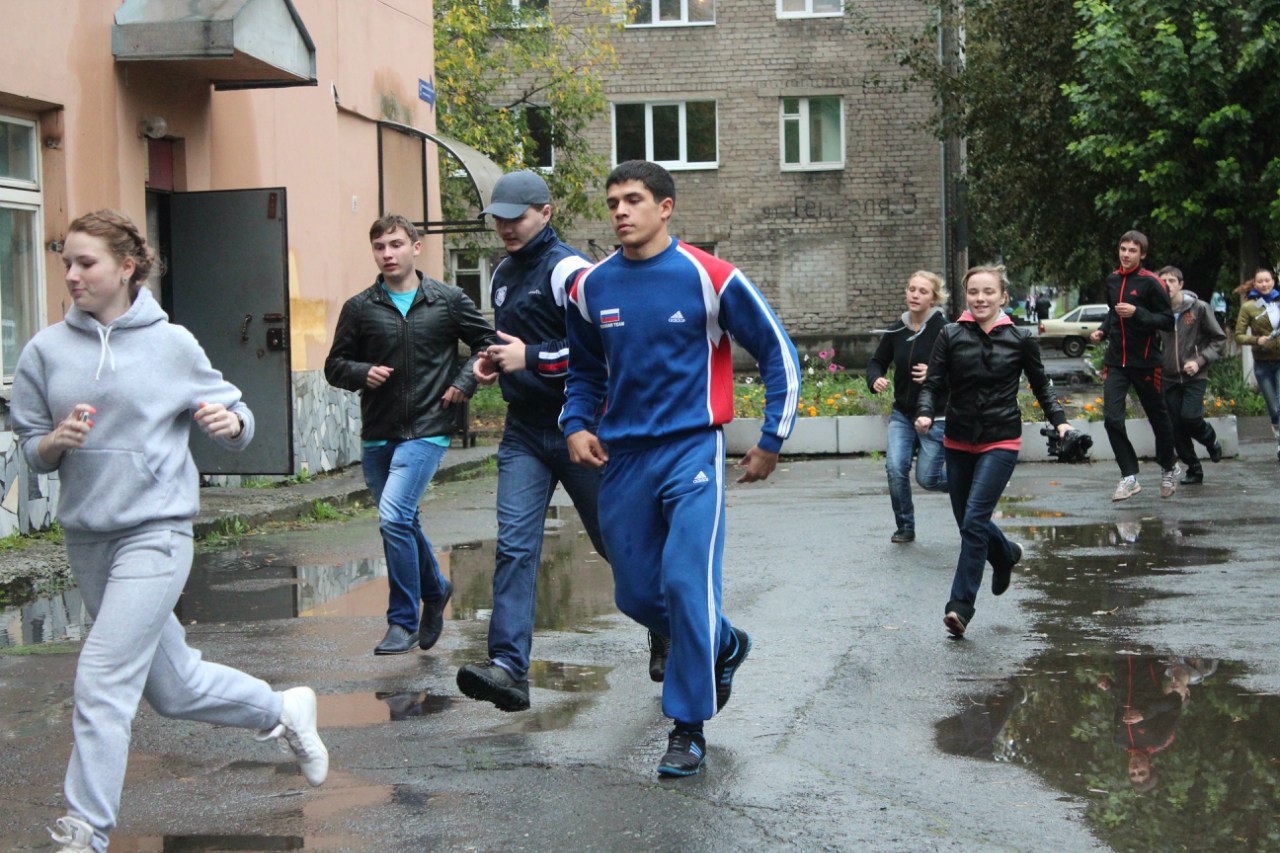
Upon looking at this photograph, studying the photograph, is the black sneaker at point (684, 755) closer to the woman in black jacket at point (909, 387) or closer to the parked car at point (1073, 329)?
the woman in black jacket at point (909, 387)

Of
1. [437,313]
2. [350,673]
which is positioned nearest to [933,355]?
[437,313]

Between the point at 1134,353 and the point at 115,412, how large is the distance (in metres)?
10.0

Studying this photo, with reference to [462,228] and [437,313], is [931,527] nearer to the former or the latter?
[437,313]

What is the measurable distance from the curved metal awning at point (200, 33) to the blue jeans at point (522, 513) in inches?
255

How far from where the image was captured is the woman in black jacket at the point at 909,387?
34.4 feet

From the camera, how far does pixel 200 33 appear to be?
38.6 feet

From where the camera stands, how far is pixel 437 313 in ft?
24.7

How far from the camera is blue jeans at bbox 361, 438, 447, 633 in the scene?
723 cm

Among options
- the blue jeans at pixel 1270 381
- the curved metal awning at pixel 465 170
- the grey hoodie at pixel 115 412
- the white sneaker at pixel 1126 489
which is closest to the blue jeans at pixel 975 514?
the grey hoodie at pixel 115 412

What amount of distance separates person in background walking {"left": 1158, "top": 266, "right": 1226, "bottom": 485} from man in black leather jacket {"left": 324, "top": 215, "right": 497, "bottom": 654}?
26.9ft

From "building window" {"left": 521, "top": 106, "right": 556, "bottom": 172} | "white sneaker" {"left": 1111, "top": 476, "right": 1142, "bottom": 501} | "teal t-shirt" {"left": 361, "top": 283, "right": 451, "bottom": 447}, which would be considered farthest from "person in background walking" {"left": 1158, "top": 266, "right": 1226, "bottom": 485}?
"building window" {"left": 521, "top": 106, "right": 556, "bottom": 172}

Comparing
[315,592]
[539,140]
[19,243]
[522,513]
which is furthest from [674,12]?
[522,513]

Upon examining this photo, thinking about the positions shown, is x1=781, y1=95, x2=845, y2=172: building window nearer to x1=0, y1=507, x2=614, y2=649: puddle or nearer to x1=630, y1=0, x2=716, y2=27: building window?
x1=630, y1=0, x2=716, y2=27: building window

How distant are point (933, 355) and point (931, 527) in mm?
3625
